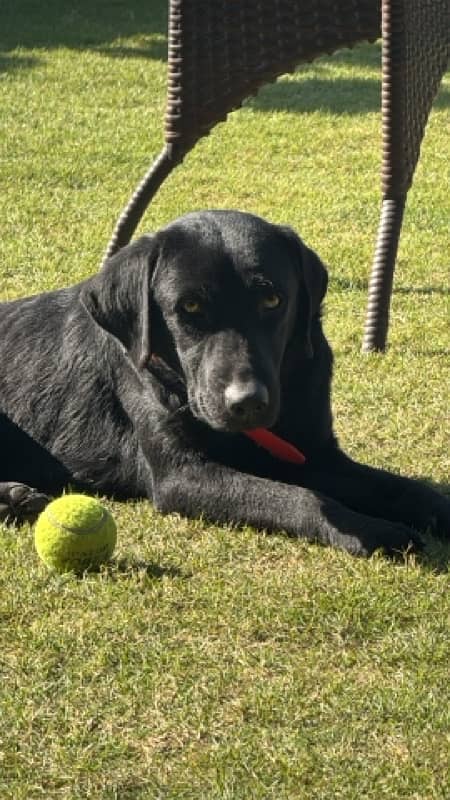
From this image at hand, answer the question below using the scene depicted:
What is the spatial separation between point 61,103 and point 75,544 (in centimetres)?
693

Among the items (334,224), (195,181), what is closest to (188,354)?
(334,224)

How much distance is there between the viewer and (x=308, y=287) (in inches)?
170

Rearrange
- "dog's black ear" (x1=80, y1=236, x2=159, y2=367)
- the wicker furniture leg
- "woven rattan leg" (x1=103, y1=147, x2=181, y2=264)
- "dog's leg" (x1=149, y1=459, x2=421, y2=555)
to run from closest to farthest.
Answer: "dog's leg" (x1=149, y1=459, x2=421, y2=555) → "dog's black ear" (x1=80, y1=236, x2=159, y2=367) → the wicker furniture leg → "woven rattan leg" (x1=103, y1=147, x2=181, y2=264)

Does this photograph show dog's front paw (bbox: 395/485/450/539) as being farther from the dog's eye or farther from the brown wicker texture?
the brown wicker texture

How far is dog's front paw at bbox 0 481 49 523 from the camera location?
4281mm

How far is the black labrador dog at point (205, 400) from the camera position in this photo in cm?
403

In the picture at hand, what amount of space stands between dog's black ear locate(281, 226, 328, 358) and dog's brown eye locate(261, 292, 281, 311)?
0.19 metres

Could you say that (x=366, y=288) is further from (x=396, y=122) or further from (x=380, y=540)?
(x=380, y=540)

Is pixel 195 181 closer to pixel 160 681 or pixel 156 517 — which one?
pixel 156 517

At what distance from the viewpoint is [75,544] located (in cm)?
376

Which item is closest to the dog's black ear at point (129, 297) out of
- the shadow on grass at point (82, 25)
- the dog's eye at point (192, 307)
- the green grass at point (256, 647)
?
the dog's eye at point (192, 307)

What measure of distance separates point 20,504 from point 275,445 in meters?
0.76

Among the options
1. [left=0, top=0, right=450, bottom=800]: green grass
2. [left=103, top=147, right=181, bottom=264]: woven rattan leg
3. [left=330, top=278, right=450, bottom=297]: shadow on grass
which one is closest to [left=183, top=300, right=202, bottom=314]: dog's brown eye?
[left=0, top=0, right=450, bottom=800]: green grass

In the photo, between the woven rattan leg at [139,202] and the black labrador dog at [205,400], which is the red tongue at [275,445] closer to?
the black labrador dog at [205,400]
